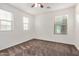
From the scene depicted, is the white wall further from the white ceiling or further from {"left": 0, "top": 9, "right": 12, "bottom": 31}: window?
{"left": 0, "top": 9, "right": 12, "bottom": 31}: window

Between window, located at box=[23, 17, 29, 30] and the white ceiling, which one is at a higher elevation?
the white ceiling

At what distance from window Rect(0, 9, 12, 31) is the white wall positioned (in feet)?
1.75

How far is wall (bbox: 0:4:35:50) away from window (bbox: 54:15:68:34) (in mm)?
464

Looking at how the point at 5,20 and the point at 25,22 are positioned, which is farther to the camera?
the point at 25,22

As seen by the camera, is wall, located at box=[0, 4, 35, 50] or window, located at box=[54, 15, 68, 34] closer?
wall, located at box=[0, 4, 35, 50]

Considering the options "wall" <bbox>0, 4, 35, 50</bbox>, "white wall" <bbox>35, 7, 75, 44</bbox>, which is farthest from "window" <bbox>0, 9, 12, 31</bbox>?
"white wall" <bbox>35, 7, 75, 44</bbox>

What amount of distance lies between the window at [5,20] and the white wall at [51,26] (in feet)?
1.75

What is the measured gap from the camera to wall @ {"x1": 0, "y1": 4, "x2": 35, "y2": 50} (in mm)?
1791

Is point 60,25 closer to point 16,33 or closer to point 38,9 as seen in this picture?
point 38,9

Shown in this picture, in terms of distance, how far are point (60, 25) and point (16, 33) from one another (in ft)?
2.89

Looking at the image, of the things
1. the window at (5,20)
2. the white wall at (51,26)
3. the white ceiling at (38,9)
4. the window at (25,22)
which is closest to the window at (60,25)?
the white wall at (51,26)

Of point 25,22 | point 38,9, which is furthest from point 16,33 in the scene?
point 38,9

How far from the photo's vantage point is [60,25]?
6.31ft

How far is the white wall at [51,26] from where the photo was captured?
73.4 inches
